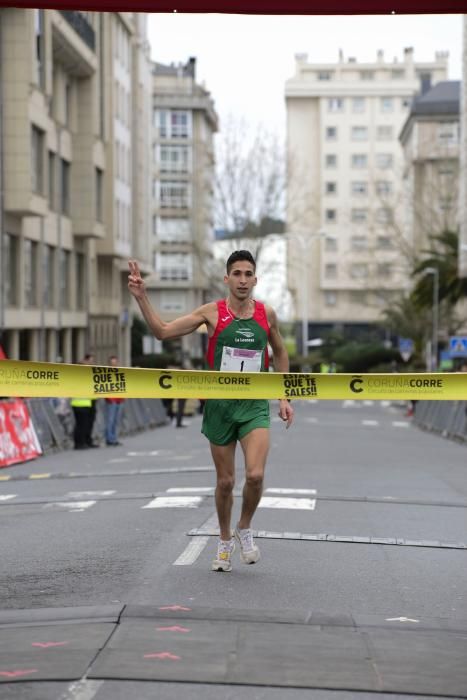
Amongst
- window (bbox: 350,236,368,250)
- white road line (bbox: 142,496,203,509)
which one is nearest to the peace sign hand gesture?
white road line (bbox: 142,496,203,509)

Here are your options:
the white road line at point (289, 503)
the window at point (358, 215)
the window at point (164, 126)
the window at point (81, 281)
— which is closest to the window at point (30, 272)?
the window at point (81, 281)

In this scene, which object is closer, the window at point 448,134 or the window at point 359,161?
the window at point 448,134

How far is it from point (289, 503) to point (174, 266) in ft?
328

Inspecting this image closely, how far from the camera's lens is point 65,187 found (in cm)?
5459

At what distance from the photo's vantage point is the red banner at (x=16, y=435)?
887 inches

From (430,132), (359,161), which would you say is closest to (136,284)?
(430,132)

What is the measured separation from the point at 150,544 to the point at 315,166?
118642 millimetres

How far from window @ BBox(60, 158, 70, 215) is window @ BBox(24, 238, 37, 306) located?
5.77 meters

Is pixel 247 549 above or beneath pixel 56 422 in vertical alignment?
above

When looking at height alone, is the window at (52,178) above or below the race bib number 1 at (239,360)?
above

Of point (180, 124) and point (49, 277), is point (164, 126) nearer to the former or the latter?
point (180, 124)

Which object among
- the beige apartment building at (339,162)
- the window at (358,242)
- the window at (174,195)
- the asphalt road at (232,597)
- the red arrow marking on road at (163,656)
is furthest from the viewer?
the beige apartment building at (339,162)

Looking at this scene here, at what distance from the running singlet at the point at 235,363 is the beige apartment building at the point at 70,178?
32.8m

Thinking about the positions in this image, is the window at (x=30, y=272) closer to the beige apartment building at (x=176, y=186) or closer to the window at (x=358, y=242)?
the beige apartment building at (x=176, y=186)
